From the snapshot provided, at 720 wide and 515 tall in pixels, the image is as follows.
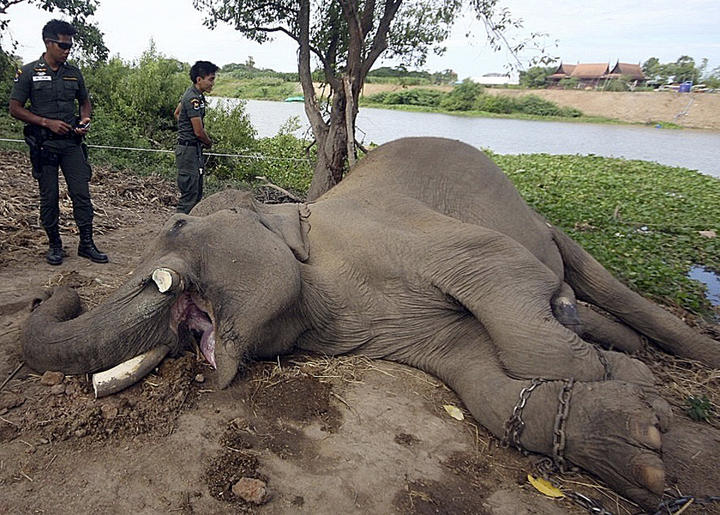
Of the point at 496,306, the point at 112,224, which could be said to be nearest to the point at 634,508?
the point at 496,306

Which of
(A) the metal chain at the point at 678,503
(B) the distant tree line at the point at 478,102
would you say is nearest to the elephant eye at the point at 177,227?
(A) the metal chain at the point at 678,503

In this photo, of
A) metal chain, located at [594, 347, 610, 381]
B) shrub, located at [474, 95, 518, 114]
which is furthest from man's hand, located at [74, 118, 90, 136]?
shrub, located at [474, 95, 518, 114]

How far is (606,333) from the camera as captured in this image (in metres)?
4.14

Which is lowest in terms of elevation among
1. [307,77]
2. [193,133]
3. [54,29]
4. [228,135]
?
[228,135]

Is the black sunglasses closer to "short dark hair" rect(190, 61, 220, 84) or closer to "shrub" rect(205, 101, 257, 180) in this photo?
"short dark hair" rect(190, 61, 220, 84)

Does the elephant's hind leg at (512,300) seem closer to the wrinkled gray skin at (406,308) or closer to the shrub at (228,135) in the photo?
the wrinkled gray skin at (406,308)

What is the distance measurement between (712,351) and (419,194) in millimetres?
2330

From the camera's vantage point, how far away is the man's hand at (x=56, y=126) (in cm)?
477

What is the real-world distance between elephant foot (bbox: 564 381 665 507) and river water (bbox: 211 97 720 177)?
42.2 feet

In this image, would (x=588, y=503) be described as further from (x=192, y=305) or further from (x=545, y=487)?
(x=192, y=305)

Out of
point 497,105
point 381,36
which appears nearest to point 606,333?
point 381,36

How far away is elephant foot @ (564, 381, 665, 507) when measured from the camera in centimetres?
230

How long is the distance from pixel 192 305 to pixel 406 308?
1178 millimetres

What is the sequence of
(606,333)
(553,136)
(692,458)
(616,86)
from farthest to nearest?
(616,86), (553,136), (606,333), (692,458)
